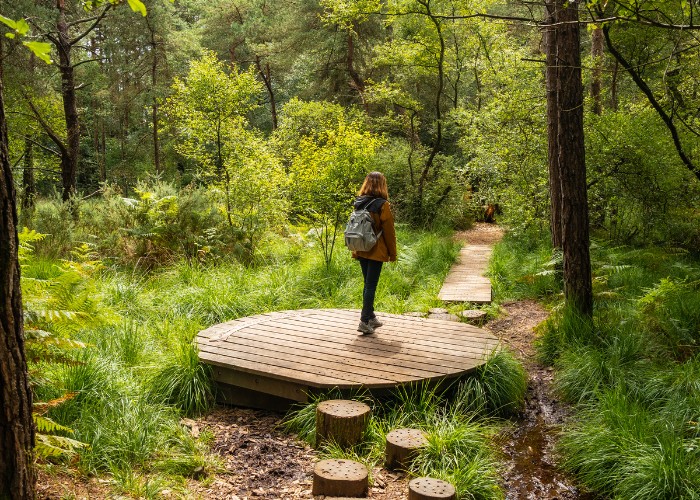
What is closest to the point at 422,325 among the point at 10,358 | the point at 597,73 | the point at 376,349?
the point at 376,349

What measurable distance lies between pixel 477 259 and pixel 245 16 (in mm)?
21252

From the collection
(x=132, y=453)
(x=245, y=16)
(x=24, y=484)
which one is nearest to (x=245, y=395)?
(x=132, y=453)

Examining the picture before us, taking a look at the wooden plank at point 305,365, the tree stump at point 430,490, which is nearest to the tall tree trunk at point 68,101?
the wooden plank at point 305,365

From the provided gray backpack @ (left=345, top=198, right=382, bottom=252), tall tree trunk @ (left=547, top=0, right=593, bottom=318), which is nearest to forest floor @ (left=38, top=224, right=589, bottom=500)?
tall tree trunk @ (left=547, top=0, right=593, bottom=318)

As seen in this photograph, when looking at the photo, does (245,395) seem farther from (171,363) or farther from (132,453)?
(132,453)

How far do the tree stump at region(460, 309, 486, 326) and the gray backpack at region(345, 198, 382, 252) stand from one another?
8.22ft

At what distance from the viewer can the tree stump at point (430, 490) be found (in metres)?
3.55

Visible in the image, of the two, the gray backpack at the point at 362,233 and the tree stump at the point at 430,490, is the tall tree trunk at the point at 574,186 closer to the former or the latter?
the gray backpack at the point at 362,233

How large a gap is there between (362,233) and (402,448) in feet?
8.00

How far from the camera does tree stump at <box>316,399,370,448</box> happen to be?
448 centimetres

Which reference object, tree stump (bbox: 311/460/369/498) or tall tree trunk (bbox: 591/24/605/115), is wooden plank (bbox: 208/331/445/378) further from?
tall tree trunk (bbox: 591/24/605/115)

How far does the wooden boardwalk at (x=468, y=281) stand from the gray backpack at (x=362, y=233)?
3012 mm

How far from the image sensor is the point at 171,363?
5.55 meters

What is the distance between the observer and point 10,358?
8.70 feet
